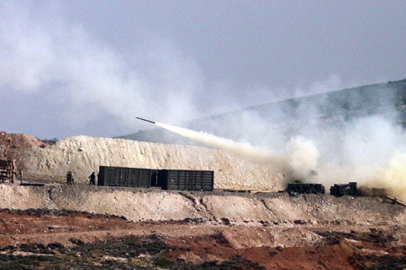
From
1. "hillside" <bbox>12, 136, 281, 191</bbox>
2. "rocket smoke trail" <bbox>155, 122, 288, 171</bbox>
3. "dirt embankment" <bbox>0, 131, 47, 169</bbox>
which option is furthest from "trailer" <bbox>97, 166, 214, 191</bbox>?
"dirt embankment" <bbox>0, 131, 47, 169</bbox>

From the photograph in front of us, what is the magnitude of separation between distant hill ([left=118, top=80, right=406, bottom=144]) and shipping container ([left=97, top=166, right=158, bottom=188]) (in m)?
45.0

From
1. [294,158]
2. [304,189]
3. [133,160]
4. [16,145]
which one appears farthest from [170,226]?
[294,158]

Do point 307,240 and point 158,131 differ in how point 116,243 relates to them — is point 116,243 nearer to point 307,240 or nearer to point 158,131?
point 307,240

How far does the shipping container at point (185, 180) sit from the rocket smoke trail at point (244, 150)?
4.45 meters

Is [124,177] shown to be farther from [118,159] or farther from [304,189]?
[304,189]

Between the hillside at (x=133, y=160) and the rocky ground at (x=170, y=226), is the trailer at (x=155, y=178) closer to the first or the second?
the rocky ground at (x=170, y=226)

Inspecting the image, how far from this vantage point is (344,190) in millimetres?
55625

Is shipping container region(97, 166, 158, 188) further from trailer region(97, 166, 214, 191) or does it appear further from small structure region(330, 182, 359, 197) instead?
small structure region(330, 182, 359, 197)

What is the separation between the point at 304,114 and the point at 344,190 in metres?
76.0

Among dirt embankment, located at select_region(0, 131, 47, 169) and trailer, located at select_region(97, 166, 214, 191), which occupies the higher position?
dirt embankment, located at select_region(0, 131, 47, 169)

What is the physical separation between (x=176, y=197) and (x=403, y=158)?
1122 inches

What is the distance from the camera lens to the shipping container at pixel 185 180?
50031mm

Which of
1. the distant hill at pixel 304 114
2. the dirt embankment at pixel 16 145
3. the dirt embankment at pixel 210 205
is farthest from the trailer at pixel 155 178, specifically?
the distant hill at pixel 304 114

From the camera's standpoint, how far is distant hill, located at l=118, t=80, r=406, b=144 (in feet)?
351
